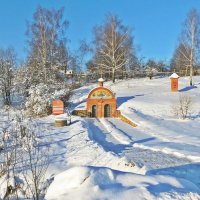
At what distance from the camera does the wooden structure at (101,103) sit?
86.9 feet

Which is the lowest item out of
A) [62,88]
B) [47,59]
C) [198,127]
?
[198,127]

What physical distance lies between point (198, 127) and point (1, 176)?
50.5ft

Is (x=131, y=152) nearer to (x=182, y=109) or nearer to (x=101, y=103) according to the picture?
(x=182, y=109)

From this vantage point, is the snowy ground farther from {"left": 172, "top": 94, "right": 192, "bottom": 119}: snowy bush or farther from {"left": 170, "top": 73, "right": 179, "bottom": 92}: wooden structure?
{"left": 170, "top": 73, "right": 179, "bottom": 92}: wooden structure

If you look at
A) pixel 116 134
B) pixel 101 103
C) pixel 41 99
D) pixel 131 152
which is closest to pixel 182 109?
pixel 101 103

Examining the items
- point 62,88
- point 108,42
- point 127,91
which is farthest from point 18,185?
point 108,42

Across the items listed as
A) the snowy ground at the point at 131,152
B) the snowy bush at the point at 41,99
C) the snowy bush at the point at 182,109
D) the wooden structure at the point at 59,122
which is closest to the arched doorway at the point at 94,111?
the snowy ground at the point at 131,152

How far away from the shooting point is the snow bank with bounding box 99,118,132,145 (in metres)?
16.3

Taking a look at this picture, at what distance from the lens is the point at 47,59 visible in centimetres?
3491

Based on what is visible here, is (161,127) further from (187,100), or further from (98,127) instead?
(187,100)

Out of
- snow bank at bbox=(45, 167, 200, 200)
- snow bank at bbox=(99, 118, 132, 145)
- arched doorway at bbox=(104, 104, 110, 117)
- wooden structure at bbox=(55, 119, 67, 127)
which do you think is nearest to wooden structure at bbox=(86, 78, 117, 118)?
arched doorway at bbox=(104, 104, 110, 117)

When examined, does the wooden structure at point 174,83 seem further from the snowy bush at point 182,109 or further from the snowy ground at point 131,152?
the snowy bush at point 182,109

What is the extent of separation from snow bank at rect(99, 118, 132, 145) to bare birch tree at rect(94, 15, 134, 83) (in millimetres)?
21014

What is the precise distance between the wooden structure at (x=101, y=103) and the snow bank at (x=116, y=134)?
3477 millimetres
